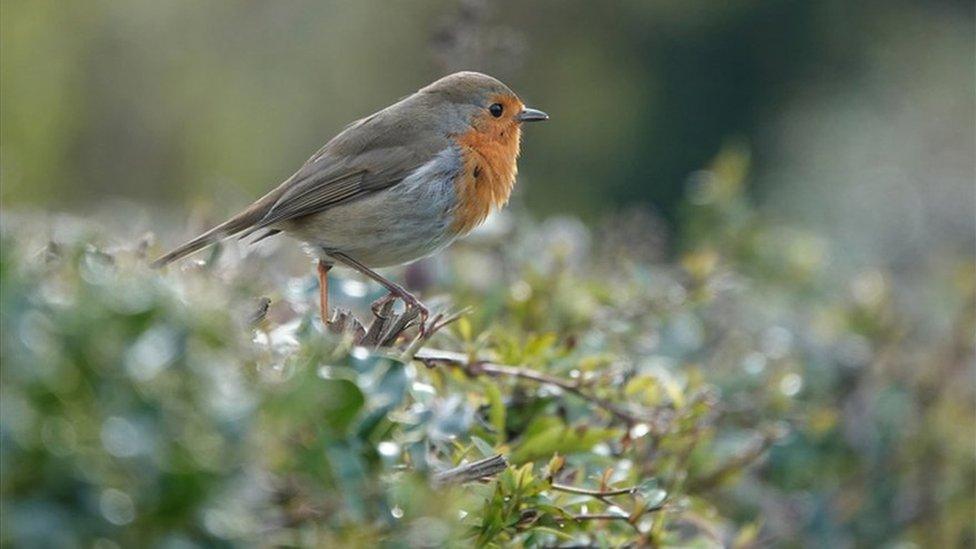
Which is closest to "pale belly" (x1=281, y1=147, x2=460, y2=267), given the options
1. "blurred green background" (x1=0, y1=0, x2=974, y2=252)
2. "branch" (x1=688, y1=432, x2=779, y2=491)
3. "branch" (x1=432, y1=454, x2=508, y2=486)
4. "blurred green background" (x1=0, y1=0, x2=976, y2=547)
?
"blurred green background" (x1=0, y1=0, x2=976, y2=547)

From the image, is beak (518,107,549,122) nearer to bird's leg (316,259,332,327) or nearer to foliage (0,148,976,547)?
foliage (0,148,976,547)

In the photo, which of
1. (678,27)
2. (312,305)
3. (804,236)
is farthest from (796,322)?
(678,27)

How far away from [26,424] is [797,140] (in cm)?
1415

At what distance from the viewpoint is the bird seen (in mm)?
3383

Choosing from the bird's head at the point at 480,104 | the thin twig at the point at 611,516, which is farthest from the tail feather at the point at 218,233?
the thin twig at the point at 611,516

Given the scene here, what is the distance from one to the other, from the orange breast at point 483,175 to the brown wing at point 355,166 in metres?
0.08

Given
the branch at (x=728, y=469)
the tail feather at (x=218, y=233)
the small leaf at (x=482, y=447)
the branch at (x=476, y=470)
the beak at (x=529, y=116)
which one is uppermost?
the beak at (x=529, y=116)

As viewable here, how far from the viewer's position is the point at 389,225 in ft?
11.3

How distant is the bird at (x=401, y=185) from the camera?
3.38 metres

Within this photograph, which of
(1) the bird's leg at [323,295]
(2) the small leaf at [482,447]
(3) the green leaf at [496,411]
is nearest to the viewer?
(2) the small leaf at [482,447]

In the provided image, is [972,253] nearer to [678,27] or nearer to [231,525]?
[231,525]

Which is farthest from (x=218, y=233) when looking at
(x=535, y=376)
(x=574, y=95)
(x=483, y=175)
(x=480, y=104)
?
(x=574, y=95)

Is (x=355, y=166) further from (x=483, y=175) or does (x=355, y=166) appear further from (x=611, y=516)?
(x=611, y=516)

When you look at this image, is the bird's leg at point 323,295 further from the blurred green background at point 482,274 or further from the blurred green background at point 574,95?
the blurred green background at point 574,95
